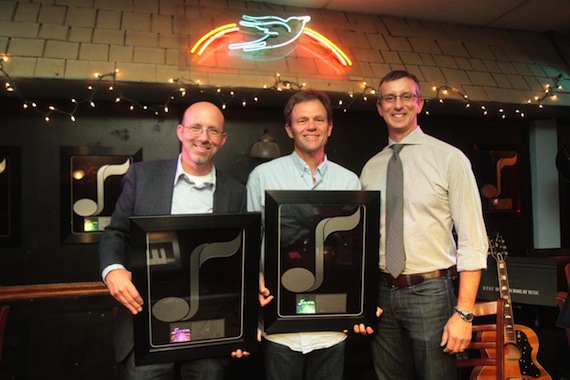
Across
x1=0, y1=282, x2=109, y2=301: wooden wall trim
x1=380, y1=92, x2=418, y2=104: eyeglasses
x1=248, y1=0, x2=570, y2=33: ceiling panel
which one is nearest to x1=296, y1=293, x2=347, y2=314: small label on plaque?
x1=380, y1=92, x2=418, y2=104: eyeglasses

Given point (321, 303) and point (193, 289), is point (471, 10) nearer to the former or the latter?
point (321, 303)

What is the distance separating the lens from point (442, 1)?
345 cm

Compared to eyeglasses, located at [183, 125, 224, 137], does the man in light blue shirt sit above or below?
below

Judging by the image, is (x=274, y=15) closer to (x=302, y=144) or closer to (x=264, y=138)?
(x=264, y=138)

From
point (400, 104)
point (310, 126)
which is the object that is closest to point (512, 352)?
point (400, 104)

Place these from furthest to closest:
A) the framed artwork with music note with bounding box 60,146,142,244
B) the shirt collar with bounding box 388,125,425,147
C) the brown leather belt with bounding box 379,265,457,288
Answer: the framed artwork with music note with bounding box 60,146,142,244 < the shirt collar with bounding box 388,125,425,147 < the brown leather belt with bounding box 379,265,457,288

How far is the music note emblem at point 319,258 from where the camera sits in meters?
1.60

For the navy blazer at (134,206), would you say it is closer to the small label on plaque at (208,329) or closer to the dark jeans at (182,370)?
the dark jeans at (182,370)

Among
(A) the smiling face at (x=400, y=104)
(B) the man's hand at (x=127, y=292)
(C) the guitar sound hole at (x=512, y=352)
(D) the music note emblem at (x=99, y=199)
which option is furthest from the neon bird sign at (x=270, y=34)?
(C) the guitar sound hole at (x=512, y=352)

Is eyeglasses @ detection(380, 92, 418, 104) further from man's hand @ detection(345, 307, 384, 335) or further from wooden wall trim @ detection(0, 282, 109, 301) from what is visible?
wooden wall trim @ detection(0, 282, 109, 301)

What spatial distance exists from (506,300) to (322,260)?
167cm

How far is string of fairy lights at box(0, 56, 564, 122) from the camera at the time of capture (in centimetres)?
279

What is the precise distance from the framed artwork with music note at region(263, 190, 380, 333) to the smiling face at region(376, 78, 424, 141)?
1.29 feet

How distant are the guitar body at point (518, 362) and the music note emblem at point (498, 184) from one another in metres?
2.12
